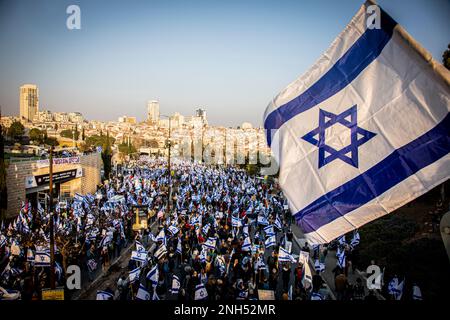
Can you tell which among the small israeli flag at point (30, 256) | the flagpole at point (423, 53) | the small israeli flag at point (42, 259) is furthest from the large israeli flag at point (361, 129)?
the small israeli flag at point (30, 256)

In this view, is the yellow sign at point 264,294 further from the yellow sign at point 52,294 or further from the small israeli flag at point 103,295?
the yellow sign at point 52,294

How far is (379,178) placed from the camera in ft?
11.2

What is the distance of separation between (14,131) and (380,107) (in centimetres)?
6987

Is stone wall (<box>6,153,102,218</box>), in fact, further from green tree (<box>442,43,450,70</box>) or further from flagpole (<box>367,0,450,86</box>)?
green tree (<box>442,43,450,70</box>)

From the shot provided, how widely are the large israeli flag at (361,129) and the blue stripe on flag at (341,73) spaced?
0.01 metres

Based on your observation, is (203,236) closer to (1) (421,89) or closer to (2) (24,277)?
(2) (24,277)

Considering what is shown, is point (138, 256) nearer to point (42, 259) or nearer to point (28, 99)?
point (42, 259)

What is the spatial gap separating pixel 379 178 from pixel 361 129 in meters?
0.56

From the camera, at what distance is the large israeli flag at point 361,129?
312 centimetres

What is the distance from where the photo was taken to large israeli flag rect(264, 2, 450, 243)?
3125 millimetres

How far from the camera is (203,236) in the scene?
14891 millimetres
